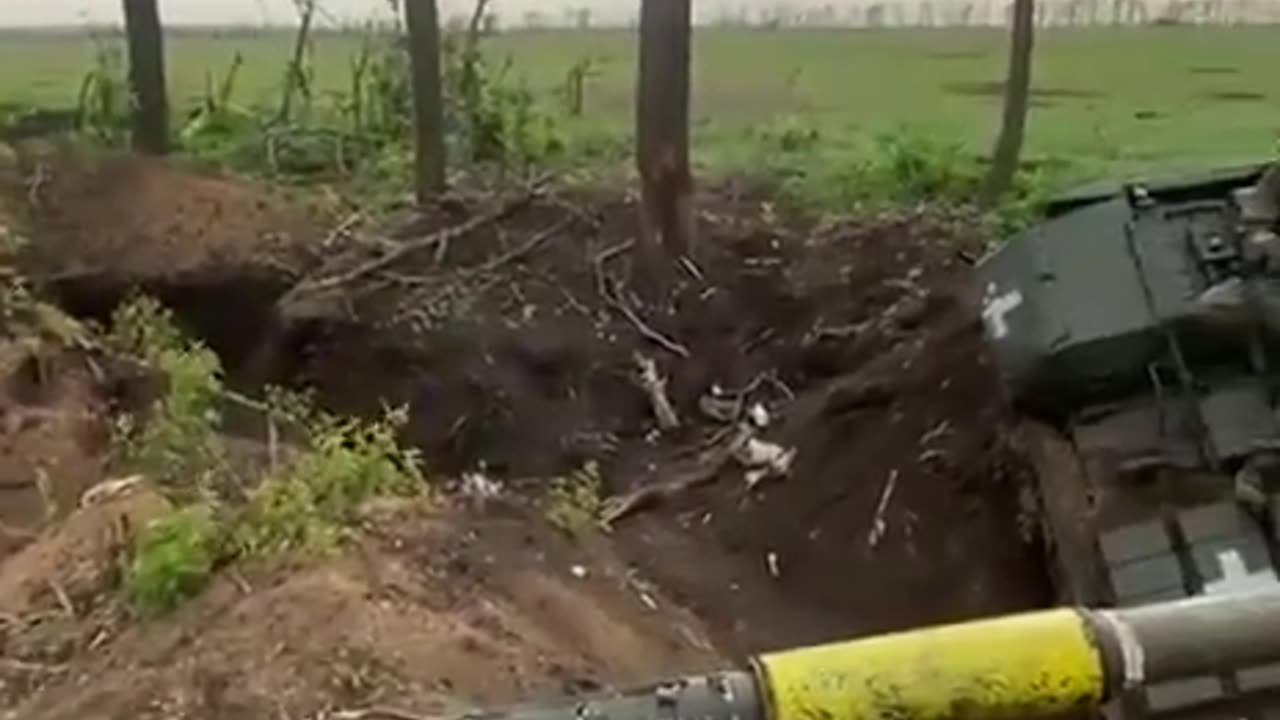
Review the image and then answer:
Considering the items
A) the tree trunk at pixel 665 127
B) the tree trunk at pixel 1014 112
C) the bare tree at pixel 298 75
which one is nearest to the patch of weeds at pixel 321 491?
the tree trunk at pixel 665 127

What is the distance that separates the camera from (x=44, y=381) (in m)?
9.20

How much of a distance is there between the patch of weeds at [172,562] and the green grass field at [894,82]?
8784 millimetres

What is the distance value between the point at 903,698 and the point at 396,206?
11.6 metres

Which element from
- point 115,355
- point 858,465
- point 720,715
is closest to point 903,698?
point 720,715

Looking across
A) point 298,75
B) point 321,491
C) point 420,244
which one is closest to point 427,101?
point 420,244

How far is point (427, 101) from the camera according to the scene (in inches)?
515

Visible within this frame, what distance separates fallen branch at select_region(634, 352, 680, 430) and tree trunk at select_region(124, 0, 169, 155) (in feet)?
16.7

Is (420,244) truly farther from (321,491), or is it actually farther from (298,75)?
(321,491)

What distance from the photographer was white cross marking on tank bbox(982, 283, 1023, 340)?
7.77 meters

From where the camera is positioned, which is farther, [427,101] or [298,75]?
[298,75]

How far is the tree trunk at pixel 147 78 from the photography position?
585 inches

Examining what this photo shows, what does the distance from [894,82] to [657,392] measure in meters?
8.27

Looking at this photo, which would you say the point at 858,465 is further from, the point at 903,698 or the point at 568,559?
the point at 903,698

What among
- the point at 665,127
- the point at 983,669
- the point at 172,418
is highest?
the point at 983,669
